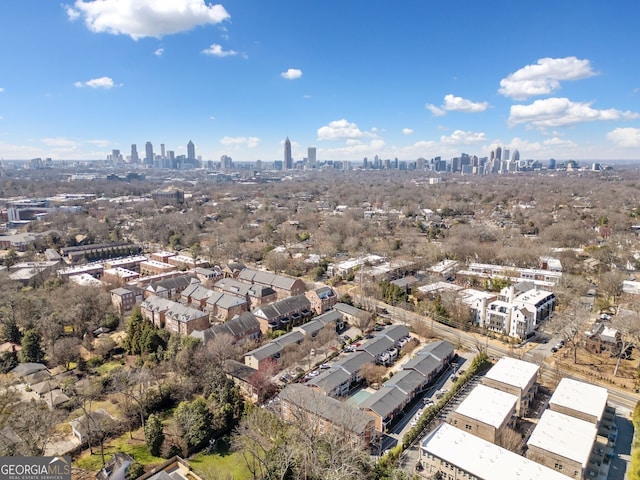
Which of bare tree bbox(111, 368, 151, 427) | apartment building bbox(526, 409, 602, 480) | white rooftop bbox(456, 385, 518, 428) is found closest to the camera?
apartment building bbox(526, 409, 602, 480)

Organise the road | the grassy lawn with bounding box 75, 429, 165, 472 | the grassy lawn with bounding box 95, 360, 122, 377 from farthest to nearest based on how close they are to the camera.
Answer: the grassy lawn with bounding box 95, 360, 122, 377 → the road → the grassy lawn with bounding box 75, 429, 165, 472

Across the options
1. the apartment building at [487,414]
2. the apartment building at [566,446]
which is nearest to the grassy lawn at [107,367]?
the apartment building at [487,414]

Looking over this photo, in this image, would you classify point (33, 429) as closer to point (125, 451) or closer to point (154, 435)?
point (125, 451)

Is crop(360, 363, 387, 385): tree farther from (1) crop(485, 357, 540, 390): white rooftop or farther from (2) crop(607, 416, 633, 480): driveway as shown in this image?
(2) crop(607, 416, 633, 480): driveway

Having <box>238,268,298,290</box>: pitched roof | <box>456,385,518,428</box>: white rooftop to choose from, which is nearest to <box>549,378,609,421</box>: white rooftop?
<box>456,385,518,428</box>: white rooftop

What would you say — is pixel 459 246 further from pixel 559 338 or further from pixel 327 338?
pixel 327 338

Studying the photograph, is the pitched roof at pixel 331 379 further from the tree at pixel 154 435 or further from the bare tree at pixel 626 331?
the bare tree at pixel 626 331

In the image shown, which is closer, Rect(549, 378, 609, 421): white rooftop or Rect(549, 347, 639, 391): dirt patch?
Rect(549, 378, 609, 421): white rooftop

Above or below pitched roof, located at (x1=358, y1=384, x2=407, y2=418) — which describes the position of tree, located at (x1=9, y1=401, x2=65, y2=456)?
above
